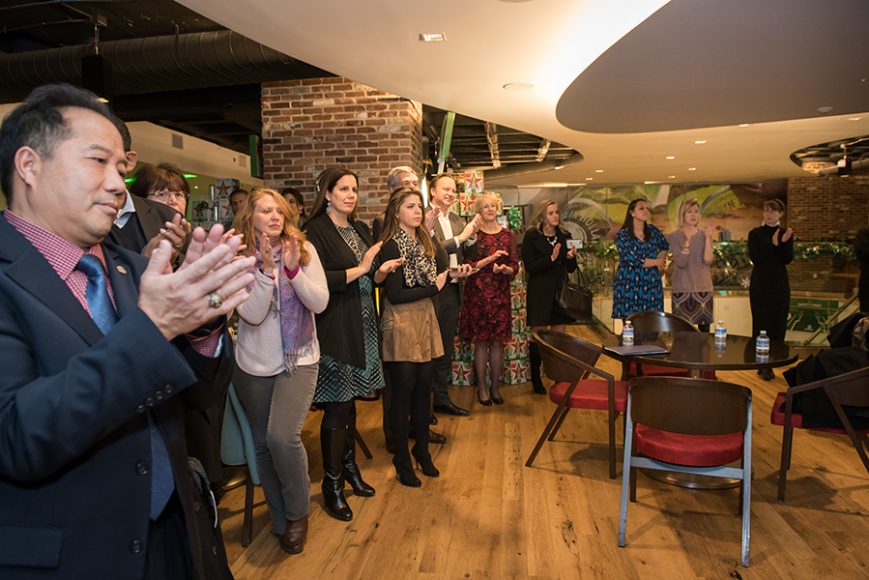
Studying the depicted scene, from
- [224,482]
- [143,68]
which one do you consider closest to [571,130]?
[143,68]

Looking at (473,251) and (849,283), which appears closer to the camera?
(473,251)

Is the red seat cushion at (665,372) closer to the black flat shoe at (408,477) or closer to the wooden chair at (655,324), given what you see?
the wooden chair at (655,324)

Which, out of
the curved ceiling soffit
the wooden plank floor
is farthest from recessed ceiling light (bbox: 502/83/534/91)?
the wooden plank floor

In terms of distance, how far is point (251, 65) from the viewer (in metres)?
5.25

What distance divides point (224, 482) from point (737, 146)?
29.1 feet

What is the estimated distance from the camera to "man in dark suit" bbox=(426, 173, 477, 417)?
4.38 metres

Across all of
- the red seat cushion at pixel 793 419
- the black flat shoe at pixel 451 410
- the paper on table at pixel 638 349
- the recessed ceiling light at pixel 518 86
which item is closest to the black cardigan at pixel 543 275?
the black flat shoe at pixel 451 410

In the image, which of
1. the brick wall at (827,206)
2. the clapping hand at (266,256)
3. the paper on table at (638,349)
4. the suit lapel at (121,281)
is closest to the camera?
the suit lapel at (121,281)

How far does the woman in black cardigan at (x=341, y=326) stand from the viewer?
3043mm

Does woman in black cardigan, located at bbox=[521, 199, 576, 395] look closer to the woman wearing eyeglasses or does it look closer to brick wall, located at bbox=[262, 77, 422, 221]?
brick wall, located at bbox=[262, 77, 422, 221]

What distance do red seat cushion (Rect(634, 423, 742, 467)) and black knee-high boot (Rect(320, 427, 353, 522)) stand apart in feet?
4.86

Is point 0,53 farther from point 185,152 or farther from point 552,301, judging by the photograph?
point 552,301

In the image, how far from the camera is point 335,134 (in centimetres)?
564

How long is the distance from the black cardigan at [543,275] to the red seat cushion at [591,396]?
1.63 meters
